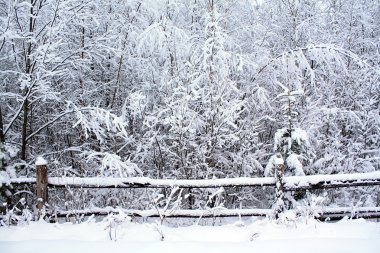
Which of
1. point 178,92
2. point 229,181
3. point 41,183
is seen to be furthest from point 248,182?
point 41,183

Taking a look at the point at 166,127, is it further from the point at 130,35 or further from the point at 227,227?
the point at 227,227

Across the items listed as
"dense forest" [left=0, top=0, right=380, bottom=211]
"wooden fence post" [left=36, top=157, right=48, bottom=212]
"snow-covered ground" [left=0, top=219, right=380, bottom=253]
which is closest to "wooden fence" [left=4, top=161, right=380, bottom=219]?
"wooden fence post" [left=36, top=157, right=48, bottom=212]

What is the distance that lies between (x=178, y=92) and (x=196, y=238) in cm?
351

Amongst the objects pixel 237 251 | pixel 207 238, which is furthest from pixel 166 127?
pixel 237 251

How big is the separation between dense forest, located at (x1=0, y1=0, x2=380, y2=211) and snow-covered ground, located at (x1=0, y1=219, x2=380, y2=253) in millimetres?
1601

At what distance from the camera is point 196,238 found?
195 inches

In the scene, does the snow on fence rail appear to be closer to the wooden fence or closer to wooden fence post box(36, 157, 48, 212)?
the wooden fence

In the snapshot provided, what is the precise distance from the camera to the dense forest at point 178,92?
7.13 meters

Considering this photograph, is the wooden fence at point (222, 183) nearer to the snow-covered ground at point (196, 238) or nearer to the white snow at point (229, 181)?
the white snow at point (229, 181)

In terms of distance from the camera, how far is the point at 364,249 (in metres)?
4.21

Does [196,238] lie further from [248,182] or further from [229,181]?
[248,182]

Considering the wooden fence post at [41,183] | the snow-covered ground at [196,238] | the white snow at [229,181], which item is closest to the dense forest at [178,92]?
the white snow at [229,181]

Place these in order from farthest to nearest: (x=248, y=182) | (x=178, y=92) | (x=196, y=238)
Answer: (x=178, y=92) → (x=248, y=182) → (x=196, y=238)

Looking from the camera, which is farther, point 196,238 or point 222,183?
point 222,183
